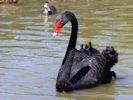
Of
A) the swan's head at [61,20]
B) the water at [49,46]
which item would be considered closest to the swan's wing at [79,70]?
the water at [49,46]

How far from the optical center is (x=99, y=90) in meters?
9.27

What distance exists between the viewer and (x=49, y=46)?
12617 millimetres

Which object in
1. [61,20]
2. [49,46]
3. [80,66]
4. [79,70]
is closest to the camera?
[61,20]

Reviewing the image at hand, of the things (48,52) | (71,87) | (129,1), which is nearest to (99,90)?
(71,87)

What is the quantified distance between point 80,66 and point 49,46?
3251 millimetres

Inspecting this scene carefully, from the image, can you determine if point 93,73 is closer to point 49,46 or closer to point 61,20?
point 61,20

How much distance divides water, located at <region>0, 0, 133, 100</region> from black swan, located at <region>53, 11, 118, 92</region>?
0.14 meters

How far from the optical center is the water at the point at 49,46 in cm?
903

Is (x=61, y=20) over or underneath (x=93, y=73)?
over

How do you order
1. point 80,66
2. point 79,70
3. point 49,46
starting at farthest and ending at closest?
point 49,46
point 80,66
point 79,70

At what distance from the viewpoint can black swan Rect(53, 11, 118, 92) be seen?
8.94 metres

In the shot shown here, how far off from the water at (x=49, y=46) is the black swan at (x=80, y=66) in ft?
0.46

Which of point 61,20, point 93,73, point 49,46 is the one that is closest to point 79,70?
point 93,73

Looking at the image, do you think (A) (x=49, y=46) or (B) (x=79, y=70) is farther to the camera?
(A) (x=49, y=46)
